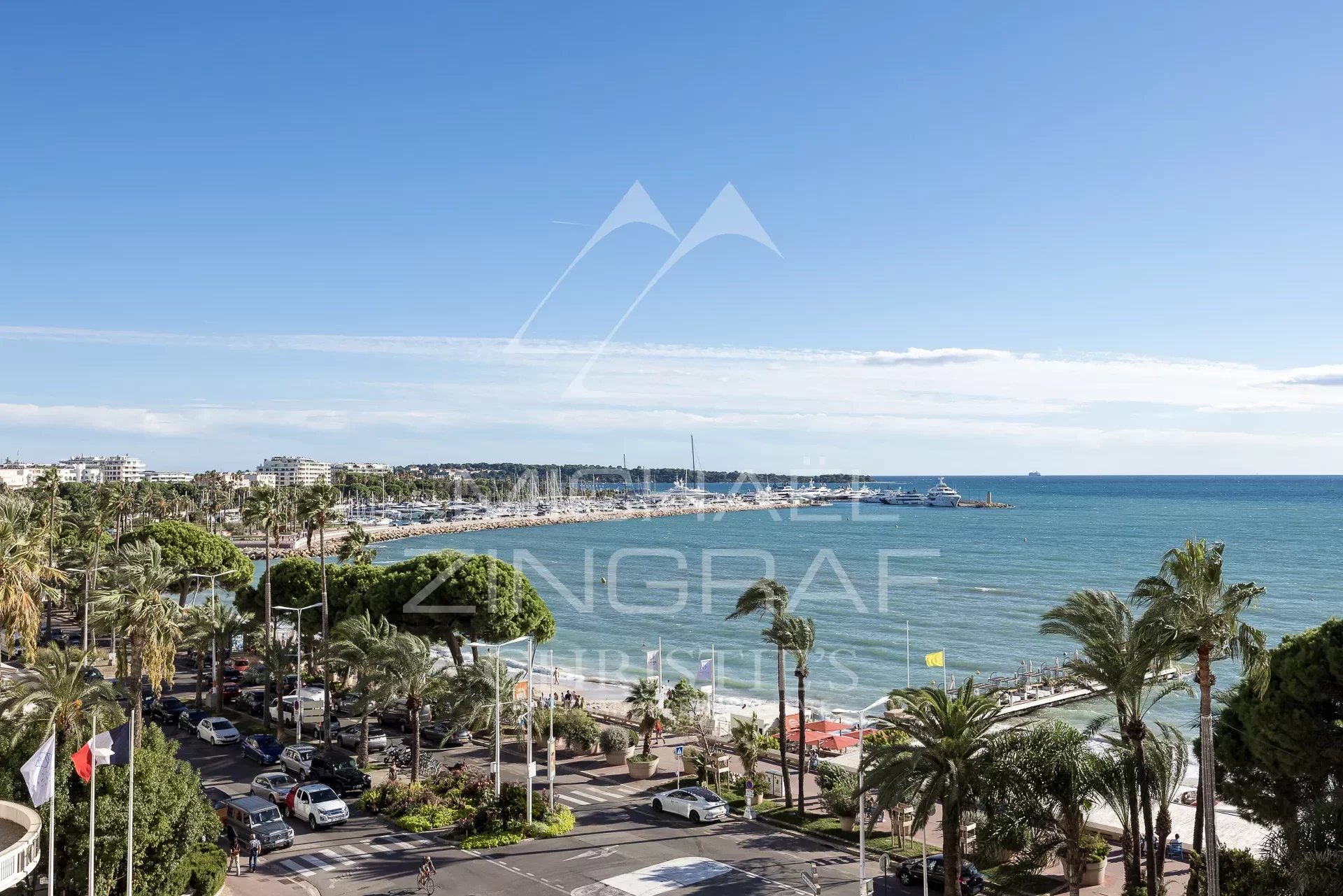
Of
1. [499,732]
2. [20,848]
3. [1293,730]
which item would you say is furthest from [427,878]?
[1293,730]

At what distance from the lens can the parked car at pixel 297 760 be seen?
A: 35969 millimetres

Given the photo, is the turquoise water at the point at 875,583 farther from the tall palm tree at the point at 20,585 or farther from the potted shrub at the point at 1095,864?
the tall palm tree at the point at 20,585

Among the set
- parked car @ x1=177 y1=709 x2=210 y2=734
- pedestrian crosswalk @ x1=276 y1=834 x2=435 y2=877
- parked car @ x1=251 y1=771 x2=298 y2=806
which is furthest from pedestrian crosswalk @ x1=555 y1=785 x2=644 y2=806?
parked car @ x1=177 y1=709 x2=210 y2=734

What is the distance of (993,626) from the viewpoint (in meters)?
80.4

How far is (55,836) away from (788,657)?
194 ft

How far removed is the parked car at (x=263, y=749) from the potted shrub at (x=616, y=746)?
1292cm

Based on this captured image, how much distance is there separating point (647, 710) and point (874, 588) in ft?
231

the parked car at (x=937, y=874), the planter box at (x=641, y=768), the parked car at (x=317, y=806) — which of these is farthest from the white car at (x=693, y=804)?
the parked car at (x=317, y=806)

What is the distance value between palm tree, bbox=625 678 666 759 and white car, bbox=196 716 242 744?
1750 centimetres

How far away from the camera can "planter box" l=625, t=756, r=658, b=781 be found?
3719 cm

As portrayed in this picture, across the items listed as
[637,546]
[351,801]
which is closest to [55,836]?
[351,801]

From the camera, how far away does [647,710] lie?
3922cm

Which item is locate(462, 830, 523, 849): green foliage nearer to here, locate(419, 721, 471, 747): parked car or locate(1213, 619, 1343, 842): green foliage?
locate(419, 721, 471, 747): parked car

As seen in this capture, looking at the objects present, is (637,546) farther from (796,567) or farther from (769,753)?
(769,753)
